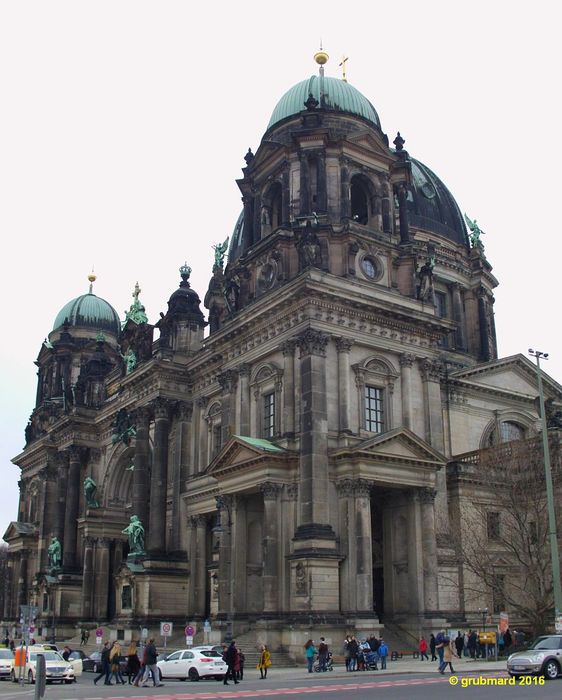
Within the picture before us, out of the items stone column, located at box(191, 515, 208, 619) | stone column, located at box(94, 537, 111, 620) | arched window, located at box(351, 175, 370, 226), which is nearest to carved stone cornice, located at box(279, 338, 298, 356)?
arched window, located at box(351, 175, 370, 226)

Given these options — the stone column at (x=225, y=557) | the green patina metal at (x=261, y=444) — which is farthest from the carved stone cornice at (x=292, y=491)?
the stone column at (x=225, y=557)

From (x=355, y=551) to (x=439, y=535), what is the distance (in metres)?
6.46

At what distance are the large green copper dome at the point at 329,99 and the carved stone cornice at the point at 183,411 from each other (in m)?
18.7

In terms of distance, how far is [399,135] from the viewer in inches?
2144

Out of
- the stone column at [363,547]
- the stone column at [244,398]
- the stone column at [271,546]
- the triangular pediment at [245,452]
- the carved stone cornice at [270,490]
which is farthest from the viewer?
the stone column at [244,398]

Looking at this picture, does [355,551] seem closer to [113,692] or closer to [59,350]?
[113,692]

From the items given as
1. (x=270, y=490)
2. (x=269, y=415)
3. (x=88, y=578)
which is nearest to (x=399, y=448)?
(x=270, y=490)

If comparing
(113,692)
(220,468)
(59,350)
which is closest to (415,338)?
(220,468)

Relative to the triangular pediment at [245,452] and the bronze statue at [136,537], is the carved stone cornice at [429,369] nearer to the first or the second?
the triangular pediment at [245,452]

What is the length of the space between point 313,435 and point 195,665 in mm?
12031

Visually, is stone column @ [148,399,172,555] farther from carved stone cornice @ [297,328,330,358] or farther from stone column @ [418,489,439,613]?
stone column @ [418,489,439,613]

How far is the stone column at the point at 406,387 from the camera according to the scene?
148ft

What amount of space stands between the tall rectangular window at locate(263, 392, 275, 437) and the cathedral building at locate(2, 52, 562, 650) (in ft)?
0.72

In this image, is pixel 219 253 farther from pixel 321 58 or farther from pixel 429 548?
pixel 429 548
